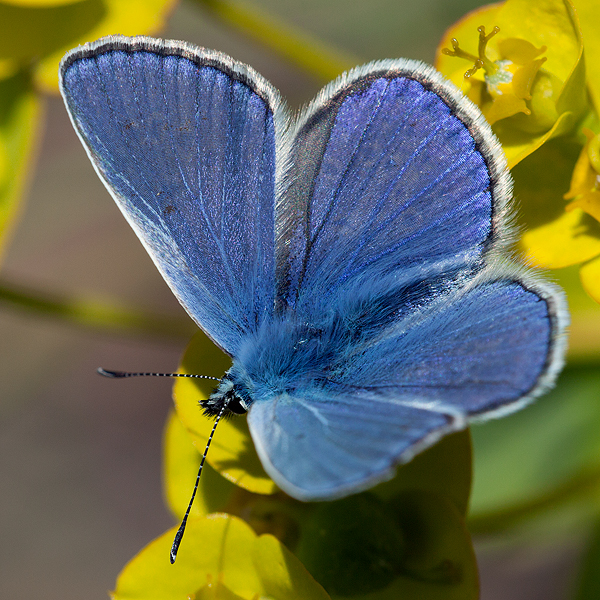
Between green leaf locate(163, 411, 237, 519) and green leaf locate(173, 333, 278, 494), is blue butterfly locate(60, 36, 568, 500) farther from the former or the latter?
green leaf locate(163, 411, 237, 519)

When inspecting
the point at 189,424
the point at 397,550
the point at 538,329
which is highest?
the point at 538,329

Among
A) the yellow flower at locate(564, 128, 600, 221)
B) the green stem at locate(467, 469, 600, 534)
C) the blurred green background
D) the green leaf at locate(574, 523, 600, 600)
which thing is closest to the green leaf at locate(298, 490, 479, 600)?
the green stem at locate(467, 469, 600, 534)

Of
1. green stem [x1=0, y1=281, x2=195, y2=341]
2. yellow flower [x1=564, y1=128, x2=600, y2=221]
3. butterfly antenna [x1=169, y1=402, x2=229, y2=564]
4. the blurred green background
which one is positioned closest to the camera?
butterfly antenna [x1=169, y1=402, x2=229, y2=564]

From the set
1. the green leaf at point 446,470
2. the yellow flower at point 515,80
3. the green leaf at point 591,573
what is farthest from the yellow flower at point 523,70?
the green leaf at point 591,573

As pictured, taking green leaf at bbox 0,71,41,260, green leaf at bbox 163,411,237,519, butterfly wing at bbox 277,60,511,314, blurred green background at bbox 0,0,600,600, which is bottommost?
blurred green background at bbox 0,0,600,600

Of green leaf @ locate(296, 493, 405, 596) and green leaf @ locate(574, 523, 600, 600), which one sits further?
green leaf @ locate(574, 523, 600, 600)

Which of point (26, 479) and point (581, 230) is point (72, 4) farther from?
point (26, 479)

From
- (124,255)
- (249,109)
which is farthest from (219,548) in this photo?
(124,255)
